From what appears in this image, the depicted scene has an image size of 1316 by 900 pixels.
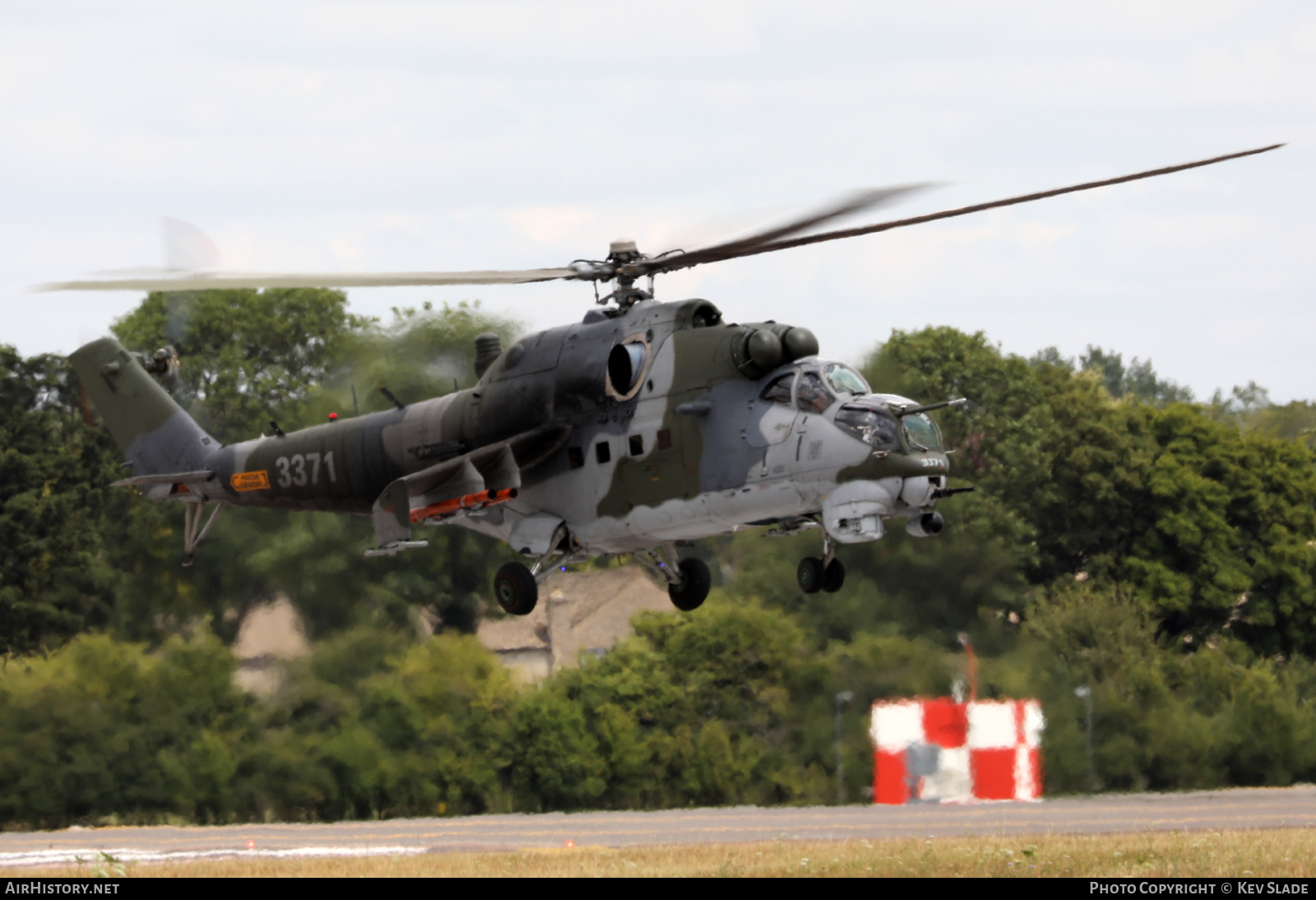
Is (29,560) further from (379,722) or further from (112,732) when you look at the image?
(379,722)

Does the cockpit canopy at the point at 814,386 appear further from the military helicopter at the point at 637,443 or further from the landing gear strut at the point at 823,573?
the landing gear strut at the point at 823,573

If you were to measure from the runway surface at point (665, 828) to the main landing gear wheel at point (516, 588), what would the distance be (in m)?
7.71

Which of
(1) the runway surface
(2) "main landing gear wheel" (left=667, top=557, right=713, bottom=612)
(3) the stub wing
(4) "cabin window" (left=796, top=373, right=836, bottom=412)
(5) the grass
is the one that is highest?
(4) "cabin window" (left=796, top=373, right=836, bottom=412)

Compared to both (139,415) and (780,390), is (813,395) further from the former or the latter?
(139,415)

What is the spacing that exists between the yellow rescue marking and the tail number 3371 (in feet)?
1.04

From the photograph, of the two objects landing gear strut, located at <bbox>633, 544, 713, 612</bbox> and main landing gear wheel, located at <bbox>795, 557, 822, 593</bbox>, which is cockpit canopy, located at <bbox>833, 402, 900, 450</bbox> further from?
landing gear strut, located at <bbox>633, 544, 713, 612</bbox>

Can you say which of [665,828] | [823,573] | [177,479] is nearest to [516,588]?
[823,573]

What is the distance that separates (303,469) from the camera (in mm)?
26344

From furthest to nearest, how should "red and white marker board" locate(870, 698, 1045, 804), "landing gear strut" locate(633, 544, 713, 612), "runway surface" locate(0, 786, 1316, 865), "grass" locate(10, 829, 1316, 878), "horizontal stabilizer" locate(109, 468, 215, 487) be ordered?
"red and white marker board" locate(870, 698, 1045, 804) < "runway surface" locate(0, 786, 1316, 865) < "horizontal stabilizer" locate(109, 468, 215, 487) < "landing gear strut" locate(633, 544, 713, 612) < "grass" locate(10, 829, 1316, 878)

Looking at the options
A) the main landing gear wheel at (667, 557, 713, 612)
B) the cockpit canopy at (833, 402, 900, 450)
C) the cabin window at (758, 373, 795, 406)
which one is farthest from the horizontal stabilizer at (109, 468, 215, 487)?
the cockpit canopy at (833, 402, 900, 450)

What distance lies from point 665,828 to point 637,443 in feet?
47.1

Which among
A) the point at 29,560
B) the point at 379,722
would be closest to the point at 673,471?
the point at 379,722

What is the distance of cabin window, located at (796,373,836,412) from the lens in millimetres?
21469

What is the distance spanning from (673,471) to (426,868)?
28.3ft
